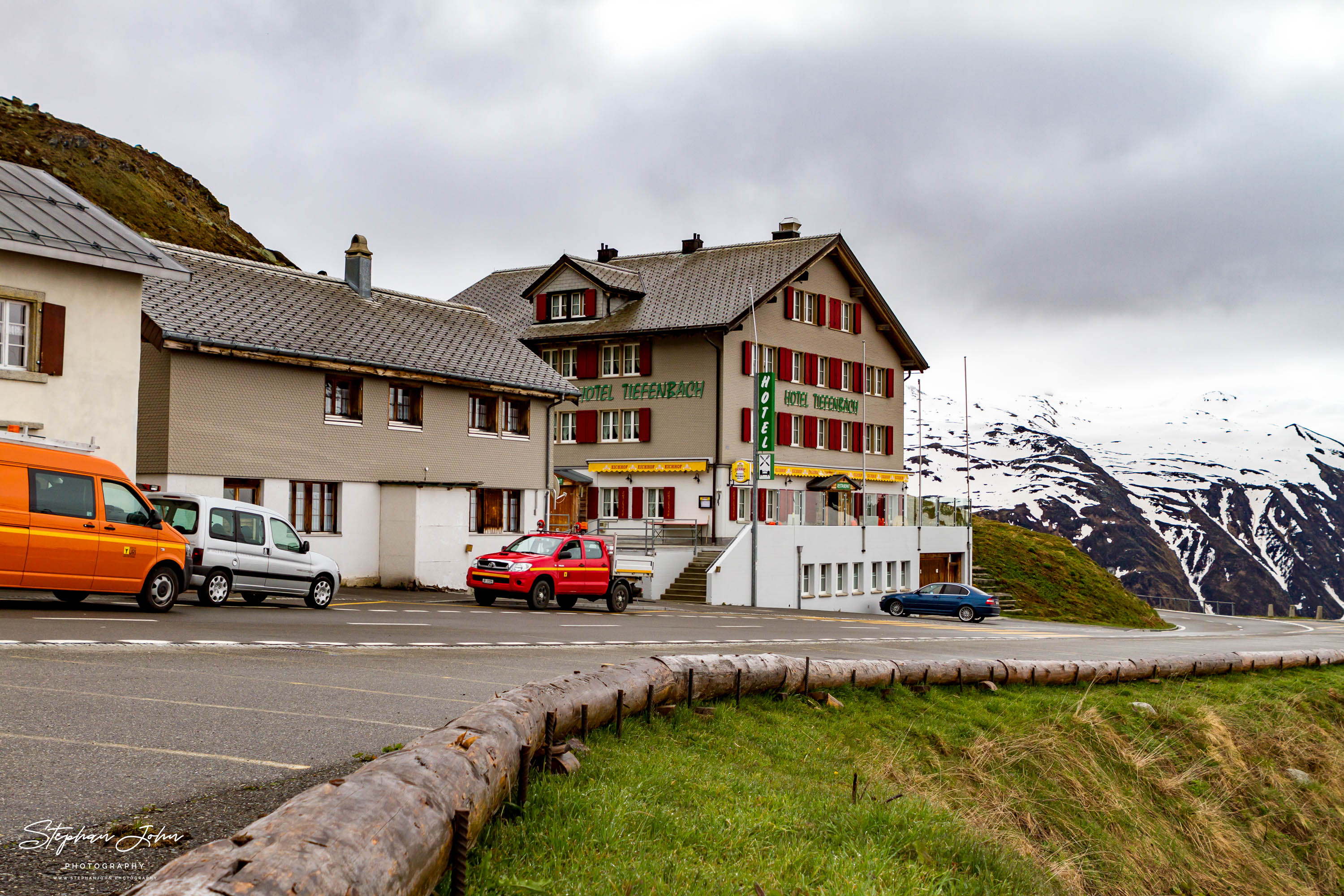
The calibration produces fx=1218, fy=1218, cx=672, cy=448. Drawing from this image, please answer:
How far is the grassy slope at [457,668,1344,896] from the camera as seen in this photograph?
624 cm

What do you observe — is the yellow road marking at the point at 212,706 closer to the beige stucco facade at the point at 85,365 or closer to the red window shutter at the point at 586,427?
the beige stucco facade at the point at 85,365

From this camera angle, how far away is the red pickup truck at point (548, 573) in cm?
2761

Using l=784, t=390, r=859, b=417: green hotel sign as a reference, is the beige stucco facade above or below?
below

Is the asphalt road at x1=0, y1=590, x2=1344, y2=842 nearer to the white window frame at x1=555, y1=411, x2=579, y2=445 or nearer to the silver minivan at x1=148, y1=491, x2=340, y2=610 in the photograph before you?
the silver minivan at x1=148, y1=491, x2=340, y2=610

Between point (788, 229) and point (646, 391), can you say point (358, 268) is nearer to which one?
point (646, 391)

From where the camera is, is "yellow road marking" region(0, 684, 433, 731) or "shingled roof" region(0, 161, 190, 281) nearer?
"yellow road marking" region(0, 684, 433, 731)

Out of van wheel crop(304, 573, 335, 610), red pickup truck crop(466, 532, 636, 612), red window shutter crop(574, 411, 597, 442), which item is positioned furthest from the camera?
red window shutter crop(574, 411, 597, 442)

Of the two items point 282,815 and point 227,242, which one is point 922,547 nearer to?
point 282,815

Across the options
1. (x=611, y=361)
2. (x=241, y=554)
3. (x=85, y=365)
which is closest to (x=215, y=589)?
(x=241, y=554)

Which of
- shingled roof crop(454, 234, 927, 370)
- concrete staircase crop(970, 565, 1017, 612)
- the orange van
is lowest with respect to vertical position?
concrete staircase crop(970, 565, 1017, 612)

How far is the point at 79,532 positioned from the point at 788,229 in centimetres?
4418

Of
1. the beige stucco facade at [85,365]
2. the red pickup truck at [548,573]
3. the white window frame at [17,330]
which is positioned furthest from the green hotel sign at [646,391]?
the white window frame at [17,330]

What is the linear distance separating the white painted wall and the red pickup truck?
10.8 meters

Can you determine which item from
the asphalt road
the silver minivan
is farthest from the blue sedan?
the silver minivan
